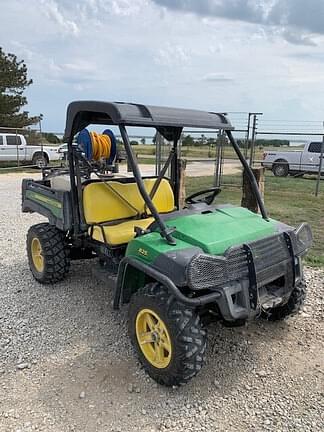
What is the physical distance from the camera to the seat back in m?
3.92

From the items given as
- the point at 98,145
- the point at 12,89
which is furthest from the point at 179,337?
the point at 12,89

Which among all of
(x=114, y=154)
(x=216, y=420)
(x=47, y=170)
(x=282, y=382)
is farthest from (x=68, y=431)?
(x=47, y=170)

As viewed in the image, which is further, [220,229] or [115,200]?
[115,200]

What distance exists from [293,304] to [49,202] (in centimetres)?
263

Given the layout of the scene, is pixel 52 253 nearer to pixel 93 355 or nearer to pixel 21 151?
pixel 93 355

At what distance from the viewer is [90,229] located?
12.8ft

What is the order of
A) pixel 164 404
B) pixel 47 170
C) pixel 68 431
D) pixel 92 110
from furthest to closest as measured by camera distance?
pixel 47 170, pixel 92 110, pixel 164 404, pixel 68 431

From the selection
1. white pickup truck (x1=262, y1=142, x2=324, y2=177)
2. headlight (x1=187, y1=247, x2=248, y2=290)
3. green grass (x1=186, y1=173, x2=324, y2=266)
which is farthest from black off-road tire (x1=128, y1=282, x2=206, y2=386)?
white pickup truck (x1=262, y1=142, x2=324, y2=177)

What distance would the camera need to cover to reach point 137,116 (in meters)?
3.06

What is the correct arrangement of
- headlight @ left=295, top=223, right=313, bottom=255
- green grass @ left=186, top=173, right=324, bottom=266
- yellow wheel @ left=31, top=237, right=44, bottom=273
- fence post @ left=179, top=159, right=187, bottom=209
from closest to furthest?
headlight @ left=295, top=223, right=313, bottom=255, yellow wheel @ left=31, top=237, right=44, bottom=273, fence post @ left=179, top=159, right=187, bottom=209, green grass @ left=186, top=173, right=324, bottom=266

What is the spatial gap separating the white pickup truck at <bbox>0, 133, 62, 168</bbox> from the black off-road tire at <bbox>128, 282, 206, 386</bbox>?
53.6ft

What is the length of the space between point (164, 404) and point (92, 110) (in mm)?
2255

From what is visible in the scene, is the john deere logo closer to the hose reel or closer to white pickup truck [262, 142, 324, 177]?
the hose reel

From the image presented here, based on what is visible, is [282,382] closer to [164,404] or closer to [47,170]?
[164,404]
